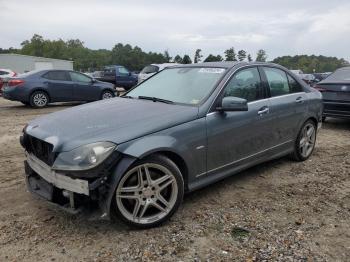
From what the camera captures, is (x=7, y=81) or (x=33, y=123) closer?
(x=33, y=123)

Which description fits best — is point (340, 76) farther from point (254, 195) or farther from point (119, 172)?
point (119, 172)

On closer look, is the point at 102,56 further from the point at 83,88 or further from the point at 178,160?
the point at 178,160

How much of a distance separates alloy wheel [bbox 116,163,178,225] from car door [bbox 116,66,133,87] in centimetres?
1978

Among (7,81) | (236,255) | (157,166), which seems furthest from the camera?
(7,81)

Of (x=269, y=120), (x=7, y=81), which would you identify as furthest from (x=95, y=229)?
(x=7, y=81)

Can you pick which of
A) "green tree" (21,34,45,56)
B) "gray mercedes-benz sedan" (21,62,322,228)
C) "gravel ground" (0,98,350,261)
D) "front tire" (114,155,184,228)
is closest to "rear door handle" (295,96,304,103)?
"gray mercedes-benz sedan" (21,62,322,228)

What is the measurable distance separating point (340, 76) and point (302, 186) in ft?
16.9

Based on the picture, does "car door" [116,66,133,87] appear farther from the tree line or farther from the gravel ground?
the tree line

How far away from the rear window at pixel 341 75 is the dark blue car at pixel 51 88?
28.3ft

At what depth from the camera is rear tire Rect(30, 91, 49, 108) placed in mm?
13297

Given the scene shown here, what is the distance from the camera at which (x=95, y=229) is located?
3709mm

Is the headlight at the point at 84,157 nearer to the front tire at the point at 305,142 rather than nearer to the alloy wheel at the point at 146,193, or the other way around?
the alloy wheel at the point at 146,193

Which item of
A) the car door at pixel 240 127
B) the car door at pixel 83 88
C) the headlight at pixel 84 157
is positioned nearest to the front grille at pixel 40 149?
the headlight at pixel 84 157

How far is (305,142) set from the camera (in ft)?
19.7
